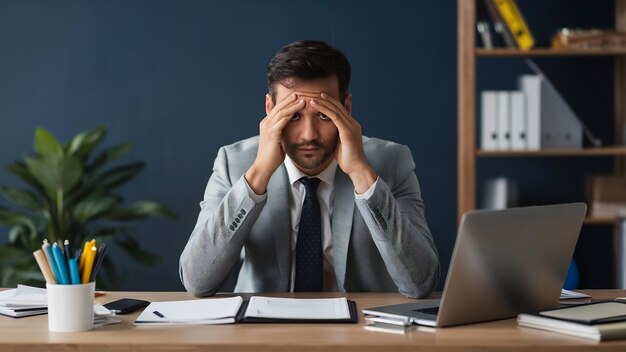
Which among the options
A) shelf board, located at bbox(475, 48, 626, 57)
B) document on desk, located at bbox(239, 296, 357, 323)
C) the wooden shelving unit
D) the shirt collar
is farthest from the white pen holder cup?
shelf board, located at bbox(475, 48, 626, 57)

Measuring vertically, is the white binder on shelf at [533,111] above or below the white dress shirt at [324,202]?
above

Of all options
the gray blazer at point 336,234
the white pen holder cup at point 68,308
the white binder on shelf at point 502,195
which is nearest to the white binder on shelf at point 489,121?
the white binder on shelf at point 502,195

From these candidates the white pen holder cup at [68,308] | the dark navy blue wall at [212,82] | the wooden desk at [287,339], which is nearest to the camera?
the wooden desk at [287,339]

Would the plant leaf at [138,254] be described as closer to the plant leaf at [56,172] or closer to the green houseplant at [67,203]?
the green houseplant at [67,203]

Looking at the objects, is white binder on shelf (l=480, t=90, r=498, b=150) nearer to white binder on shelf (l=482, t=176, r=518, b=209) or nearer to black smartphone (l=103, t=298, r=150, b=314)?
white binder on shelf (l=482, t=176, r=518, b=209)

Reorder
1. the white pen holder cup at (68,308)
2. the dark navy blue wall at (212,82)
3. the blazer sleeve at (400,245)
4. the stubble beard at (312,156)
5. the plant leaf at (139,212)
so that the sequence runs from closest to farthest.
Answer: the white pen holder cup at (68,308), the blazer sleeve at (400,245), the stubble beard at (312,156), the plant leaf at (139,212), the dark navy blue wall at (212,82)

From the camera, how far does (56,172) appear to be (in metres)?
3.47

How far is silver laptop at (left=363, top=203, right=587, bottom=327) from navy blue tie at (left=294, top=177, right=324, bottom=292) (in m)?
0.50

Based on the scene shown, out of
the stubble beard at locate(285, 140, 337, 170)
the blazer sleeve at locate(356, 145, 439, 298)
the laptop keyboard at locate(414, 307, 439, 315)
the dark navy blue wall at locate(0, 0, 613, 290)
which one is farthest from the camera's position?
the dark navy blue wall at locate(0, 0, 613, 290)

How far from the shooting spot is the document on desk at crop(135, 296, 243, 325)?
154cm

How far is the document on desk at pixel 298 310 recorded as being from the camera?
5.06ft

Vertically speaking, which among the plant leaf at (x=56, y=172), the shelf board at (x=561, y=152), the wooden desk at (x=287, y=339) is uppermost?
the shelf board at (x=561, y=152)

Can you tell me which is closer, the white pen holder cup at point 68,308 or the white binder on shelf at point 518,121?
the white pen holder cup at point 68,308

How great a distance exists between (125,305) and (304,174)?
0.67 meters
